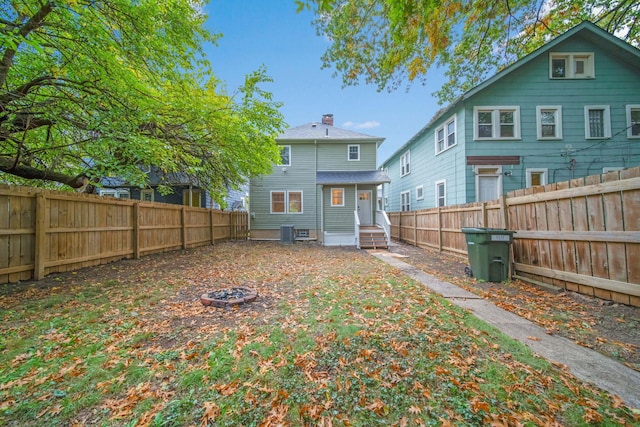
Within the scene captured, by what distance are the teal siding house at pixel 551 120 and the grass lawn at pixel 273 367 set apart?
942cm

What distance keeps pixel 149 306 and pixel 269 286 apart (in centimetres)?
213

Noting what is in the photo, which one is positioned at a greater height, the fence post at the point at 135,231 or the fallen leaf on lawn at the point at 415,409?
the fence post at the point at 135,231

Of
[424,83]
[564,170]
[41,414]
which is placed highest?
[424,83]

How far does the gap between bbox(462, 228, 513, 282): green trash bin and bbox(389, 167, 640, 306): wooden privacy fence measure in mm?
433

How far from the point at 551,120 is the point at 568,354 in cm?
1292

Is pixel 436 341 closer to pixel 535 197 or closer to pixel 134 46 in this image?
pixel 535 197

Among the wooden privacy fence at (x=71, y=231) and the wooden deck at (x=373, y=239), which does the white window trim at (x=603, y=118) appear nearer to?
the wooden deck at (x=373, y=239)

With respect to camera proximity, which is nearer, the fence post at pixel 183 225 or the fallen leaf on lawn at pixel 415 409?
the fallen leaf on lawn at pixel 415 409

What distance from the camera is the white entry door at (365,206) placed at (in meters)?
15.1

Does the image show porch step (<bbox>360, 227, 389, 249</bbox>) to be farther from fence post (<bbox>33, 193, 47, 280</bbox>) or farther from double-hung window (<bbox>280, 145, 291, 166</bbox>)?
fence post (<bbox>33, 193, 47, 280</bbox>)

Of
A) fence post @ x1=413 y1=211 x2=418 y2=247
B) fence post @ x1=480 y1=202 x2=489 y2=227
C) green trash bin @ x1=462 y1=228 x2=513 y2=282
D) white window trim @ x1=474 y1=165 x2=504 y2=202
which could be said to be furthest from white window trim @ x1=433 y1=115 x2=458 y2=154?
green trash bin @ x1=462 y1=228 x2=513 y2=282

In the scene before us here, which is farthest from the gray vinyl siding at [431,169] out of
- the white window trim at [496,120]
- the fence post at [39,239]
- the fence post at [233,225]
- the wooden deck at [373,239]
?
the fence post at [39,239]

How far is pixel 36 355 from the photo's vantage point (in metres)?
2.73

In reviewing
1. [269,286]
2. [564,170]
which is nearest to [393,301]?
[269,286]
